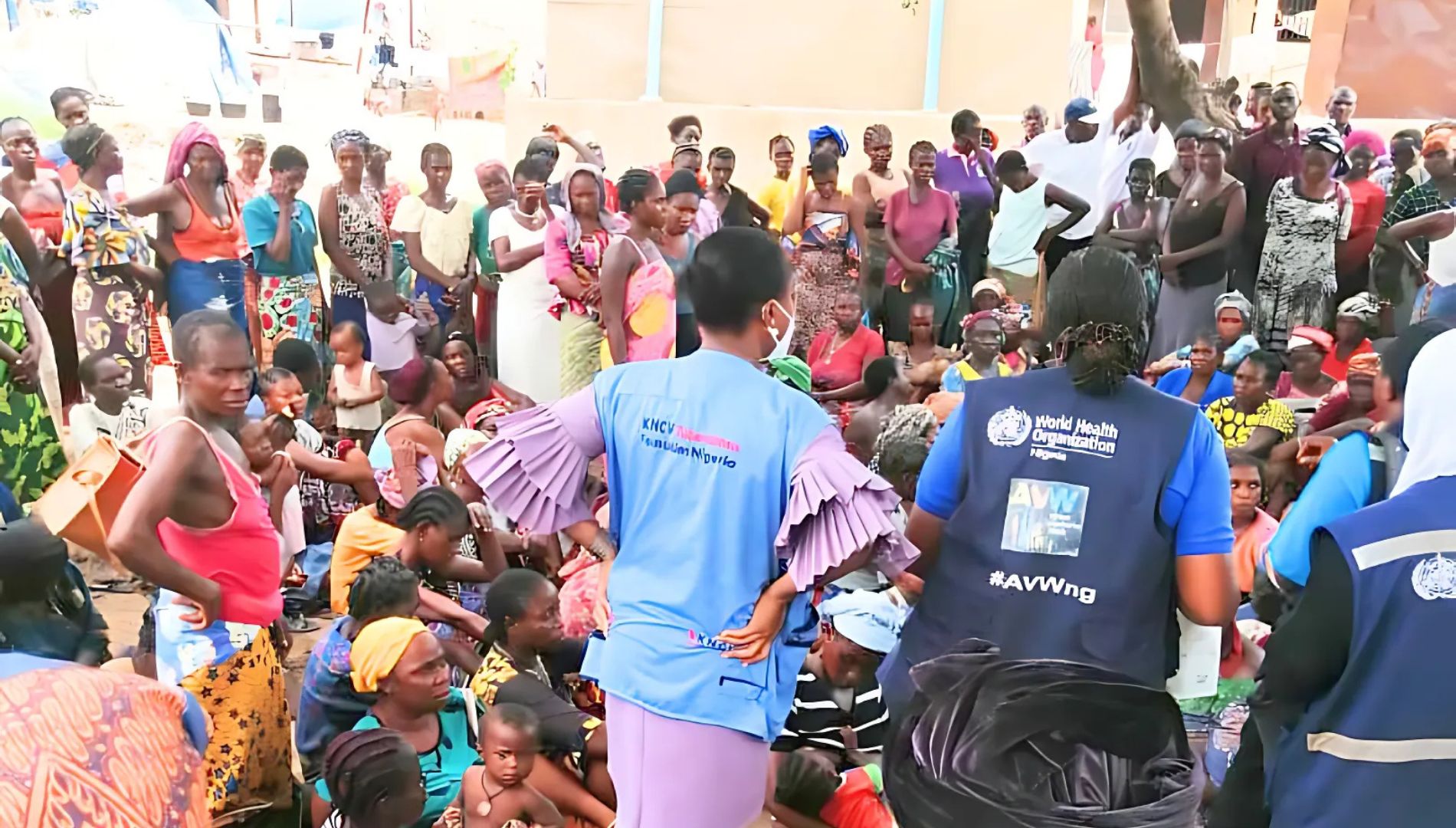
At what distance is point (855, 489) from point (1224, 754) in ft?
5.68

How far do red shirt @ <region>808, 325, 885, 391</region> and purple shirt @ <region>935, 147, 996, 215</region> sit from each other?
2.16m

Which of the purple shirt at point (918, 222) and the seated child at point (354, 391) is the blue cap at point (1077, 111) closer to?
the purple shirt at point (918, 222)

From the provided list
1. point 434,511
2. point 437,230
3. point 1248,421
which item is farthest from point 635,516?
point 437,230

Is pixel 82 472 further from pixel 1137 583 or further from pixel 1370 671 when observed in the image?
pixel 1370 671

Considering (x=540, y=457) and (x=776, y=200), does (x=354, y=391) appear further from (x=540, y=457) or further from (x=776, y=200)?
(x=540, y=457)

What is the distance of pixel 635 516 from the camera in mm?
2309

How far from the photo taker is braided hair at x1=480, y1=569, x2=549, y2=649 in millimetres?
3492

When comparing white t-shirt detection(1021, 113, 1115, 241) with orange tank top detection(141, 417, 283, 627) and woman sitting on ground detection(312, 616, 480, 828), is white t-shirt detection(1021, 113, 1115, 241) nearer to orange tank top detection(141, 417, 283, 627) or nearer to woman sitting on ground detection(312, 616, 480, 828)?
woman sitting on ground detection(312, 616, 480, 828)

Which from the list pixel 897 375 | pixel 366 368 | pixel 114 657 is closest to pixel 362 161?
pixel 366 368

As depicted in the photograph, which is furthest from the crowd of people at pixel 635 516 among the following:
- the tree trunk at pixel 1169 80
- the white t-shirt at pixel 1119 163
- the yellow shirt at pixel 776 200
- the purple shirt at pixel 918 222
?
the tree trunk at pixel 1169 80

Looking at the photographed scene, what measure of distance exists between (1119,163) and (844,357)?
2662 mm

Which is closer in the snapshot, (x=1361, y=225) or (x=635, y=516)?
(x=635, y=516)

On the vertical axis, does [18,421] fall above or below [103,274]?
below

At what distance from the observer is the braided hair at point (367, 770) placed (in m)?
2.90
